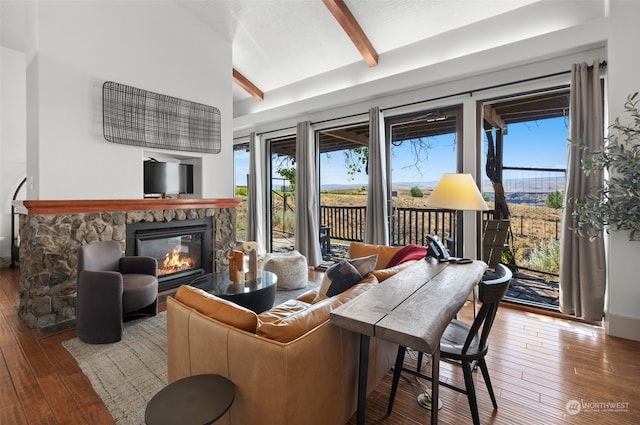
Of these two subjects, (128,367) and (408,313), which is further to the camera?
(128,367)

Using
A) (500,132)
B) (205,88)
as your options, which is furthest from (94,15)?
(500,132)

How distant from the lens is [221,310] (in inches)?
59.1

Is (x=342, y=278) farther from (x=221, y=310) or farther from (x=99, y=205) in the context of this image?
(x=99, y=205)

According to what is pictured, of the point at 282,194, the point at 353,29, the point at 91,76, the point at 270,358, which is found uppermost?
the point at 353,29

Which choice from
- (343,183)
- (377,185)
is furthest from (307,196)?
(377,185)

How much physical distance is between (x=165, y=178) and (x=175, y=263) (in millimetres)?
1226

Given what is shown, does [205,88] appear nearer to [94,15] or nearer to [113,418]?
[94,15]

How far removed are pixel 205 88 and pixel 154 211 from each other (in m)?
1.97

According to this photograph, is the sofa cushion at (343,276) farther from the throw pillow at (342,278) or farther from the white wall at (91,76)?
the white wall at (91,76)

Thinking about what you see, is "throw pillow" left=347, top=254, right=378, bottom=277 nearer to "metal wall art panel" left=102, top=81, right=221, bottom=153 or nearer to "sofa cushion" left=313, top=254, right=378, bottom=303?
"sofa cushion" left=313, top=254, right=378, bottom=303

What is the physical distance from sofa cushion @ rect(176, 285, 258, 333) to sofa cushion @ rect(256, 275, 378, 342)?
0.22 feet

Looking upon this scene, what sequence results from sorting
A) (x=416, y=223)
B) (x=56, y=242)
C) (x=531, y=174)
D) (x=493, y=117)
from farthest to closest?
(x=416, y=223) → (x=493, y=117) → (x=531, y=174) → (x=56, y=242)

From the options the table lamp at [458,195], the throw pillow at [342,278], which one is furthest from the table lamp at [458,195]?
the throw pillow at [342,278]

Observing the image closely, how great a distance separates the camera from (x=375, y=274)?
2221 mm
